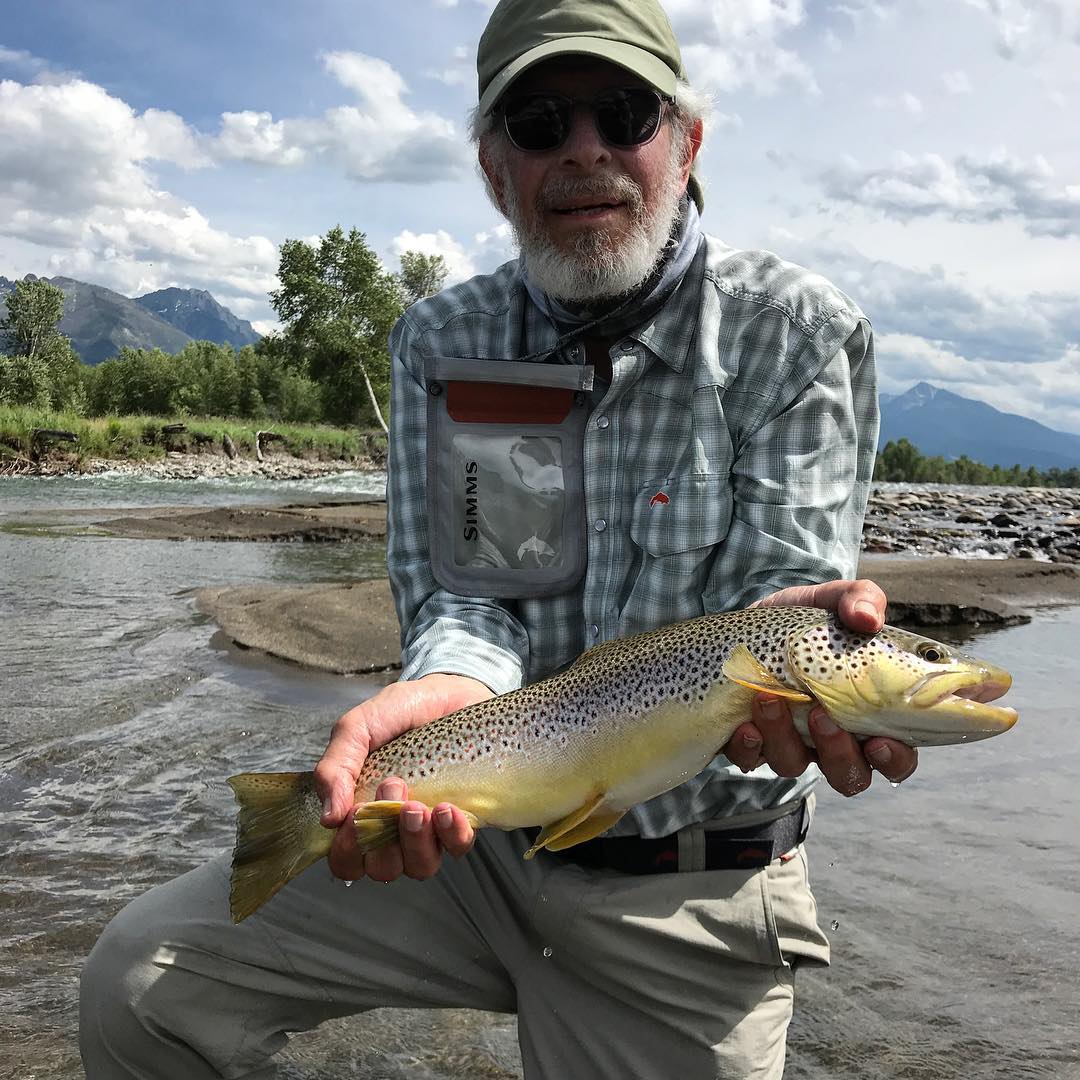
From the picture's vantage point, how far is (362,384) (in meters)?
65.1

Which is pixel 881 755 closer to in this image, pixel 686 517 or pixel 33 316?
pixel 686 517

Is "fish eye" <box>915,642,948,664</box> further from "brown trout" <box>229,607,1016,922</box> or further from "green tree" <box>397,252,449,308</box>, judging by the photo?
"green tree" <box>397,252,449,308</box>

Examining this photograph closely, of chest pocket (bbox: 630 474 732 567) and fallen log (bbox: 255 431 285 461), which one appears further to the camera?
fallen log (bbox: 255 431 285 461)

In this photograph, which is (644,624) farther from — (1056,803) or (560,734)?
(1056,803)

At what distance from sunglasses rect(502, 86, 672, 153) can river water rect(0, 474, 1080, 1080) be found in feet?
9.71

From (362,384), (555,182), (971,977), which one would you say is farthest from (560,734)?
(362,384)

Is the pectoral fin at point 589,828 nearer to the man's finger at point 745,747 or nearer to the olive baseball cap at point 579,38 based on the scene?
the man's finger at point 745,747

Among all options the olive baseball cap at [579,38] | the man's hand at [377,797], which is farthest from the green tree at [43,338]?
the man's hand at [377,797]

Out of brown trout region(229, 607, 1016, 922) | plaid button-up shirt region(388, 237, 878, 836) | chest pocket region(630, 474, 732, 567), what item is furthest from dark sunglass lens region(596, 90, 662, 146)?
brown trout region(229, 607, 1016, 922)

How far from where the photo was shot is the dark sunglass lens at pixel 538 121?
9.68ft

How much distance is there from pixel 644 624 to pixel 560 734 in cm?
48

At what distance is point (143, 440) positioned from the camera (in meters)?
44.5

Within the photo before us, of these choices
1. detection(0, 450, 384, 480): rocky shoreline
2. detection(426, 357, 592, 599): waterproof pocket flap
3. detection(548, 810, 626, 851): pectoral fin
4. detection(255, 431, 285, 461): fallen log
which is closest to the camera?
detection(548, 810, 626, 851): pectoral fin

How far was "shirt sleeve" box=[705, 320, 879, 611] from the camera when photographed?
271cm
